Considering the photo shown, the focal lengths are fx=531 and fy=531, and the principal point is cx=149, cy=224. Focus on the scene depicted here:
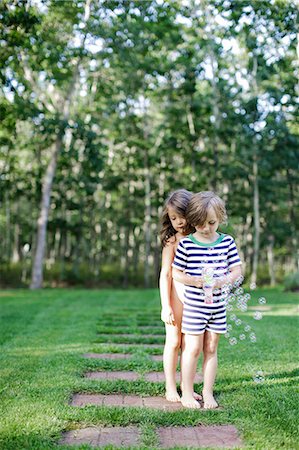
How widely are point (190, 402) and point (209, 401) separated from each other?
12cm

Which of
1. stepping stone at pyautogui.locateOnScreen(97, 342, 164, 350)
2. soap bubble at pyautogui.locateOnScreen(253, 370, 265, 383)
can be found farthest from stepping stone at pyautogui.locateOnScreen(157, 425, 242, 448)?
stepping stone at pyautogui.locateOnScreen(97, 342, 164, 350)

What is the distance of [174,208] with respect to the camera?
3.73m

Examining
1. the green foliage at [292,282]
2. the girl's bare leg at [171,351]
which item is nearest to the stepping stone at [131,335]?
the girl's bare leg at [171,351]

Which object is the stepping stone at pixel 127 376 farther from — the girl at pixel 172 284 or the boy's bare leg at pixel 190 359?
the boy's bare leg at pixel 190 359

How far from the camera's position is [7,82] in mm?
9508

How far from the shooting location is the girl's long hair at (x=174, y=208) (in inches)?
146

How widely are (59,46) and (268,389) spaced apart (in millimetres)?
14429

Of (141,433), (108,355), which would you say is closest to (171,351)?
(141,433)

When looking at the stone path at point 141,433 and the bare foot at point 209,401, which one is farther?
the bare foot at point 209,401

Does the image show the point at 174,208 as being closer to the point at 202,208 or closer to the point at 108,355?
the point at 202,208

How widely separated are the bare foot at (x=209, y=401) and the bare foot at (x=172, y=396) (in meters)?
0.18

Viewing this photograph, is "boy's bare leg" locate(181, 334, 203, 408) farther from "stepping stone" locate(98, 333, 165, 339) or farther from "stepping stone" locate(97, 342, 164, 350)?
"stepping stone" locate(98, 333, 165, 339)

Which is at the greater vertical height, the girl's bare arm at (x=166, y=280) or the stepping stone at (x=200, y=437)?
the girl's bare arm at (x=166, y=280)

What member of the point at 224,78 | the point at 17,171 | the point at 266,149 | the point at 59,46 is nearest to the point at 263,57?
the point at 224,78
